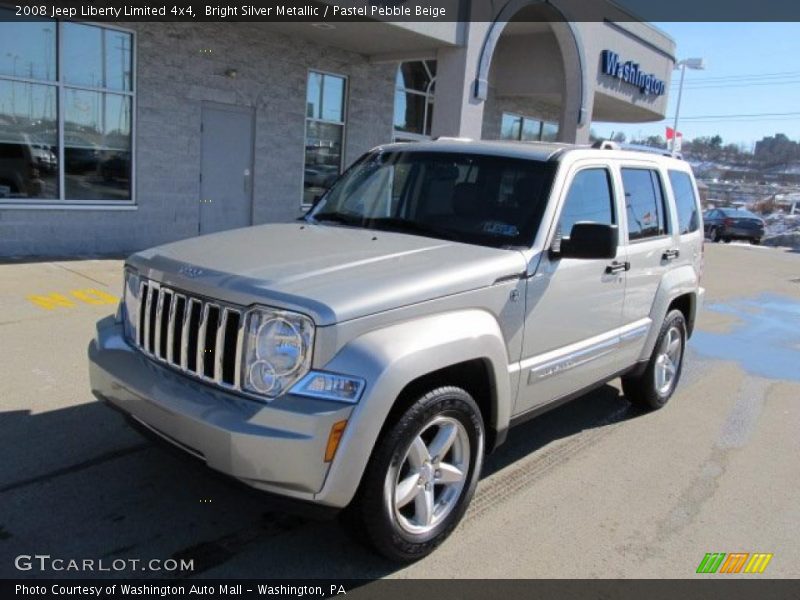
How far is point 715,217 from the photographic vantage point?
97.9ft

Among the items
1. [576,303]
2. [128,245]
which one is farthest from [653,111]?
[576,303]

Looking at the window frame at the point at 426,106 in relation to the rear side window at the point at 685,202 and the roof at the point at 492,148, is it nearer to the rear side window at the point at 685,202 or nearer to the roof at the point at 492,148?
the rear side window at the point at 685,202

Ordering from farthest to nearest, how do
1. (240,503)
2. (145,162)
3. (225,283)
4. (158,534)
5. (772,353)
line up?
(145,162) → (772,353) → (240,503) → (158,534) → (225,283)

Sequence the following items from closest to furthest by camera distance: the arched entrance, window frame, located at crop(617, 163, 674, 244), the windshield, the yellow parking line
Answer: the windshield
window frame, located at crop(617, 163, 674, 244)
the yellow parking line
the arched entrance

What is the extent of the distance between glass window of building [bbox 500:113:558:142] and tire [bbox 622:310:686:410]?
Answer: 1423 cm

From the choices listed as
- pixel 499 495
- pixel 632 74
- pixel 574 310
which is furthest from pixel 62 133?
pixel 632 74

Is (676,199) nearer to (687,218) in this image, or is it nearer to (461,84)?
(687,218)

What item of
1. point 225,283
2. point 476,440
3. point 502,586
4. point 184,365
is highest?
point 225,283

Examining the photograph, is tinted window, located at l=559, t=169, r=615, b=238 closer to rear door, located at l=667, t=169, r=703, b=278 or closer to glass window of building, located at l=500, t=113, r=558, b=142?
rear door, located at l=667, t=169, r=703, b=278

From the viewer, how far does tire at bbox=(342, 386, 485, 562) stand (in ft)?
9.70

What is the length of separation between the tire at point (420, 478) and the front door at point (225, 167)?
380 inches

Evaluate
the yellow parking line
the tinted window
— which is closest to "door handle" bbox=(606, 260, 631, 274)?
the tinted window

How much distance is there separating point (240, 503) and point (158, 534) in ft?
1.55

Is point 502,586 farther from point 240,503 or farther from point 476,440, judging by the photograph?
point 240,503
